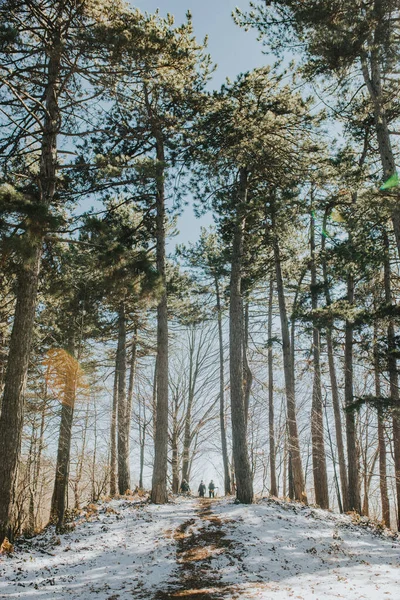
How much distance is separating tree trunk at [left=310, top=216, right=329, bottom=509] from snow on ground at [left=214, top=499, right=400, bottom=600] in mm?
2617

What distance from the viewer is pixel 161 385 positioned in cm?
1120

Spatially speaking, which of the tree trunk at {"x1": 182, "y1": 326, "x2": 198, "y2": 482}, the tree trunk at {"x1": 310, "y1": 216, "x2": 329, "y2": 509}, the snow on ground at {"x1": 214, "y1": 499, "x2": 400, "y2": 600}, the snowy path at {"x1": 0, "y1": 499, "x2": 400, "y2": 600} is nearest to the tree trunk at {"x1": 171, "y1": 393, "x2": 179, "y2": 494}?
the tree trunk at {"x1": 182, "y1": 326, "x2": 198, "y2": 482}

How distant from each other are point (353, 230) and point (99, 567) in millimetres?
8210

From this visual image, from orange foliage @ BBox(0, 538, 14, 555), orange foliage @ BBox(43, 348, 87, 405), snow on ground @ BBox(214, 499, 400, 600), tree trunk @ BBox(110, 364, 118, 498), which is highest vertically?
orange foliage @ BBox(43, 348, 87, 405)

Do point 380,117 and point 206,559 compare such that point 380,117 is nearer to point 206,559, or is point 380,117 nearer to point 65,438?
point 206,559

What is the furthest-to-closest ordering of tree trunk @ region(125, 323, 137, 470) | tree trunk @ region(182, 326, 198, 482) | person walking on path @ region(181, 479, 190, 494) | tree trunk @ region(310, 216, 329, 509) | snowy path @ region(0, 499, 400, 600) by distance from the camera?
tree trunk @ region(182, 326, 198, 482) → person walking on path @ region(181, 479, 190, 494) → tree trunk @ region(125, 323, 137, 470) → tree trunk @ region(310, 216, 329, 509) → snowy path @ region(0, 499, 400, 600)

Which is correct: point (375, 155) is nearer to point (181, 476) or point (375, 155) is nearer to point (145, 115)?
point (145, 115)

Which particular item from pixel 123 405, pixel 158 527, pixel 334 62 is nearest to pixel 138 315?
pixel 123 405

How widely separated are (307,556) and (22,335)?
21.5ft

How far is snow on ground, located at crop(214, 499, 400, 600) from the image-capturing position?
552 cm

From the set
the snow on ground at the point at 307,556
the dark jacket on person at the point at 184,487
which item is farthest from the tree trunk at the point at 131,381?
the snow on ground at the point at 307,556

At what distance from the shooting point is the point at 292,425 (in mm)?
13078

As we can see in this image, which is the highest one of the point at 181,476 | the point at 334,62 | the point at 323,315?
the point at 334,62

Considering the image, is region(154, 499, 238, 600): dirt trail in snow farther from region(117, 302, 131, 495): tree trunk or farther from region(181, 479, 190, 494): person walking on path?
region(181, 479, 190, 494): person walking on path
